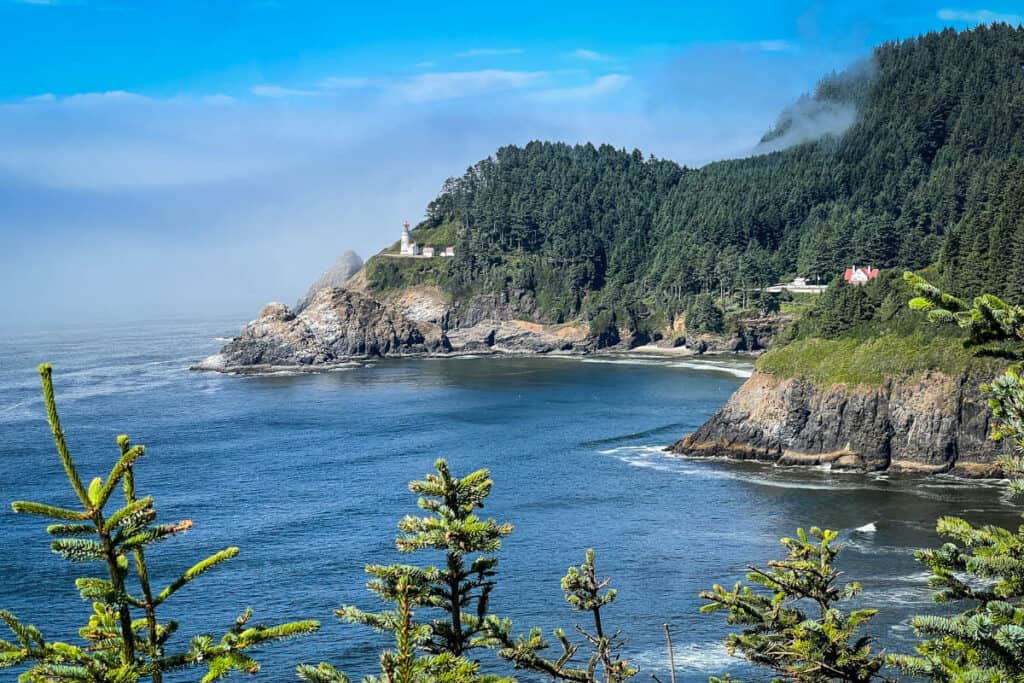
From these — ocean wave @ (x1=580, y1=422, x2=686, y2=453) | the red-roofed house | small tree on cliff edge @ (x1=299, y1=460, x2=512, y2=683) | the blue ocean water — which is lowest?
the blue ocean water

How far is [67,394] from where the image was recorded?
498 feet

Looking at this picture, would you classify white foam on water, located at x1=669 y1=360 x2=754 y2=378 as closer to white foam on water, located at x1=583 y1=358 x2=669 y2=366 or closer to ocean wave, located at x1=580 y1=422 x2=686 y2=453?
white foam on water, located at x1=583 y1=358 x2=669 y2=366

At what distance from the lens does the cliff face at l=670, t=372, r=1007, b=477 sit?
85.1 meters

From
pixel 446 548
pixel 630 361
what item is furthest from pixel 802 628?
pixel 630 361

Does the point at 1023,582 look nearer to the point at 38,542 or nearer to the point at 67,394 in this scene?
the point at 38,542

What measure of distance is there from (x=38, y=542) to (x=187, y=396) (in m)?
78.0

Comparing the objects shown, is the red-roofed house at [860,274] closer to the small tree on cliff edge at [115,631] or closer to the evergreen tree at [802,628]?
the evergreen tree at [802,628]

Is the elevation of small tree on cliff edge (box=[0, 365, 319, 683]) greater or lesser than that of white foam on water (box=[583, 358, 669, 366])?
greater

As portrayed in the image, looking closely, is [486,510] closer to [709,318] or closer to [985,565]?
[985,565]

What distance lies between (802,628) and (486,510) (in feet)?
202

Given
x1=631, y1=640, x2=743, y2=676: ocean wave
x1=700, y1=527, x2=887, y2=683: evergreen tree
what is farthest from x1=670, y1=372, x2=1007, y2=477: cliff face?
x1=700, y1=527, x2=887, y2=683: evergreen tree

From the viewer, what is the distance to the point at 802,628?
22.2 metres

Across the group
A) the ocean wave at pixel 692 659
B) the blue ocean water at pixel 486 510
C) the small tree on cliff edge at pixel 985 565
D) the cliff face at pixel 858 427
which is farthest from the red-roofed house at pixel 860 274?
the small tree on cliff edge at pixel 985 565

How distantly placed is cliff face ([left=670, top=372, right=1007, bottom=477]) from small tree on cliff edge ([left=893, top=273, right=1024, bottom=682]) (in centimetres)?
6625
